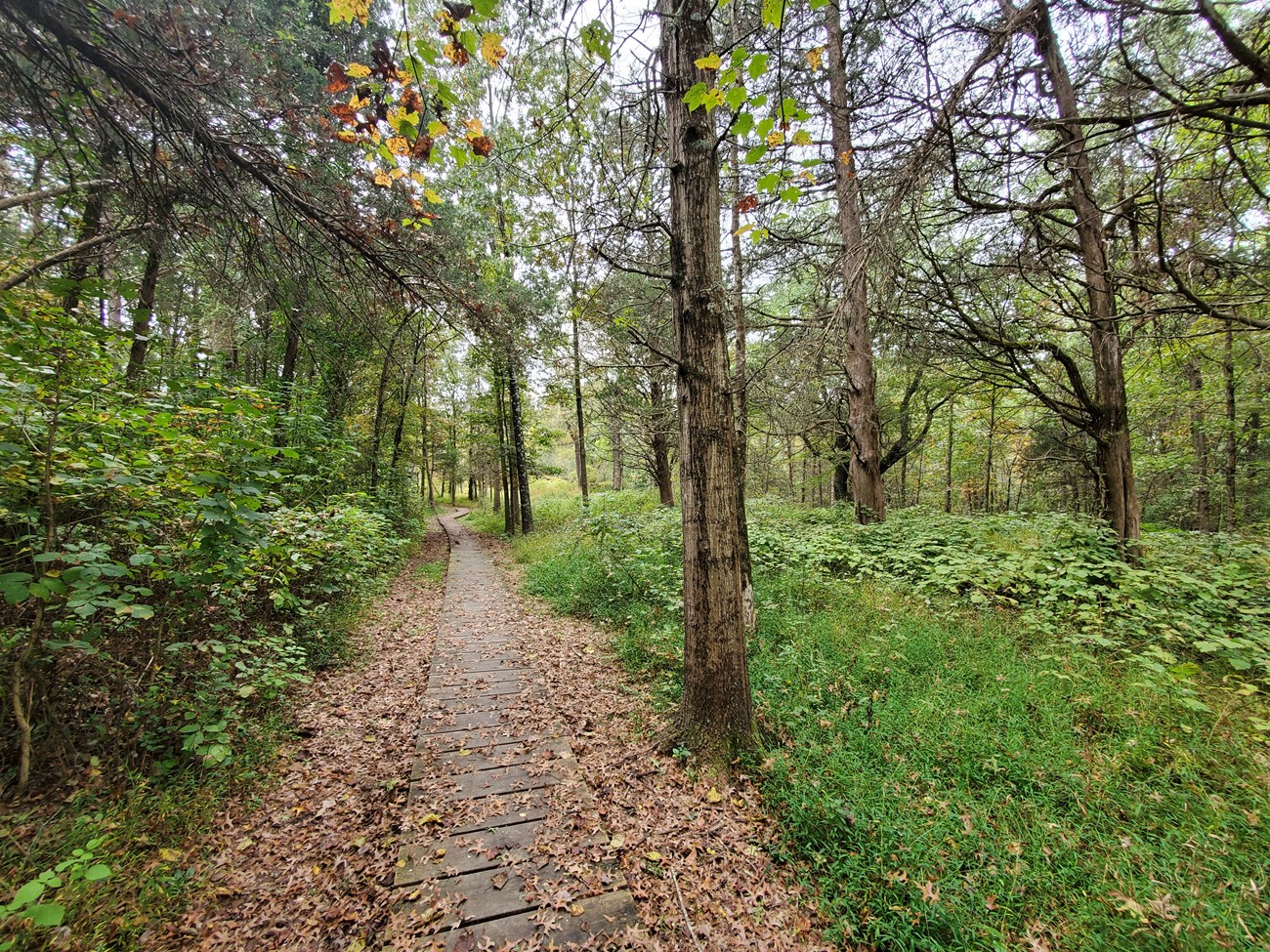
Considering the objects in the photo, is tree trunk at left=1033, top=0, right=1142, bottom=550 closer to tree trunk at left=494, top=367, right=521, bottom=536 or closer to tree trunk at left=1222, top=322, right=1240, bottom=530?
tree trunk at left=1222, top=322, right=1240, bottom=530

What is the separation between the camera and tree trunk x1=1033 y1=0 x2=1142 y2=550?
178 inches

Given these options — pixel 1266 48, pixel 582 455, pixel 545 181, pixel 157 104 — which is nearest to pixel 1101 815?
pixel 1266 48

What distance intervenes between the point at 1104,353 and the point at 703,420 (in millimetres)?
5203

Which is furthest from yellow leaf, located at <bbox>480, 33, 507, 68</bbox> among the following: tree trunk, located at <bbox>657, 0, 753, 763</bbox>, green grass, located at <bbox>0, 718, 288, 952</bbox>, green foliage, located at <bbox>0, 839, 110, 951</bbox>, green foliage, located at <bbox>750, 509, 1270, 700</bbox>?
green foliage, located at <bbox>750, 509, 1270, 700</bbox>

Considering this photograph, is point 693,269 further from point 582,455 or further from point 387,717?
point 582,455

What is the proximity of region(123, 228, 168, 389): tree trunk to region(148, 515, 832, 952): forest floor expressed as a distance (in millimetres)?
3110

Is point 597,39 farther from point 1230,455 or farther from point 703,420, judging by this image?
point 1230,455

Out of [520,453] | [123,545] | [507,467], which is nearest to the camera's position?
[123,545]

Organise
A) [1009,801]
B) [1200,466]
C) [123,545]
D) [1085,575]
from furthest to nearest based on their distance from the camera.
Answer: [1200,466], [1085,575], [123,545], [1009,801]

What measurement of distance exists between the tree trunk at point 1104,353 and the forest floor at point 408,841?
18.2 ft

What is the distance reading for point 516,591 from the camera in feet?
27.9

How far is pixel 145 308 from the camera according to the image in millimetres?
2691

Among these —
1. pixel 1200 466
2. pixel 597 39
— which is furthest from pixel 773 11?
pixel 1200 466

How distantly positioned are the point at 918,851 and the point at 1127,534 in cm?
514
